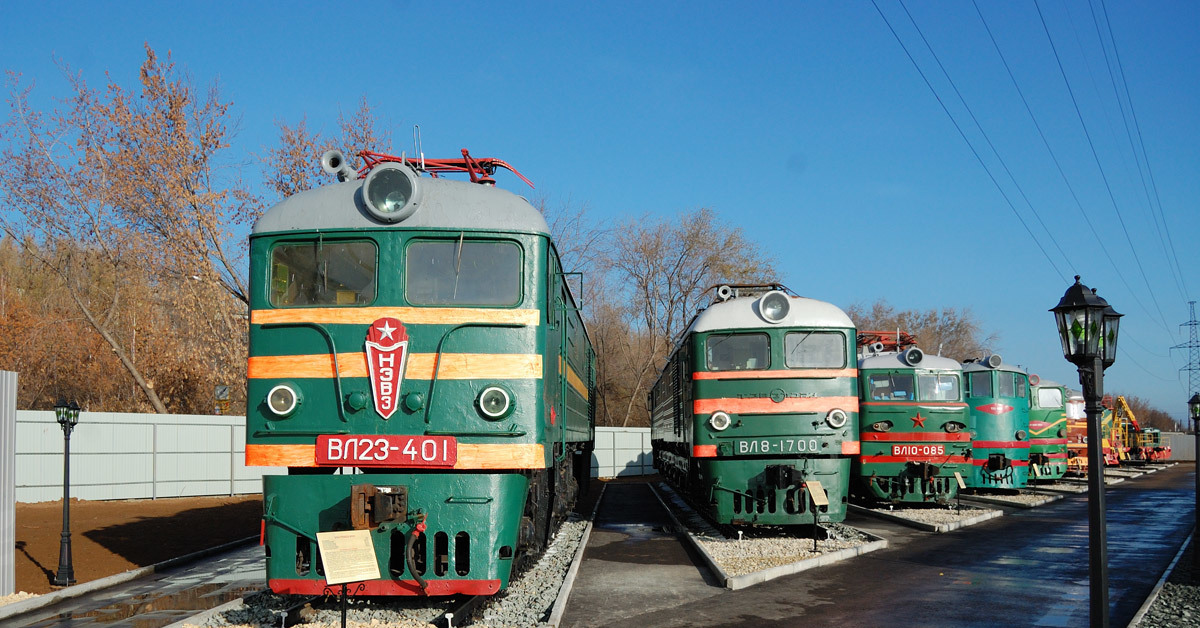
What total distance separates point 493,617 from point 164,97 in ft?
79.2

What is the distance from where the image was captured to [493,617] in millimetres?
7863

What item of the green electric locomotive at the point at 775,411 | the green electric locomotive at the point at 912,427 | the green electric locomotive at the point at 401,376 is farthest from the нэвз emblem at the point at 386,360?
the green electric locomotive at the point at 912,427

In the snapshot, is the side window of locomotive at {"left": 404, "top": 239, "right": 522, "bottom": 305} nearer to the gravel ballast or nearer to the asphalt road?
the gravel ballast

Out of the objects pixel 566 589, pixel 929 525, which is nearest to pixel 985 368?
pixel 929 525

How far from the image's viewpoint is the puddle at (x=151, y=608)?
339 inches

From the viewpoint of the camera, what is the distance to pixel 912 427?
17625mm

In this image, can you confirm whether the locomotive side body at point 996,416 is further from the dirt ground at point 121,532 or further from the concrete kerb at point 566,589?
the dirt ground at point 121,532

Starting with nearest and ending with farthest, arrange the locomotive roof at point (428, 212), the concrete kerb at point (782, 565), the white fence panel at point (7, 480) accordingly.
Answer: the locomotive roof at point (428, 212), the white fence panel at point (7, 480), the concrete kerb at point (782, 565)

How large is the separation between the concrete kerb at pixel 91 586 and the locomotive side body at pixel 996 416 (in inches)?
654

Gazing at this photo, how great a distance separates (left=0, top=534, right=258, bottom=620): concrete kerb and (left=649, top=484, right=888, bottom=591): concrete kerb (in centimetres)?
704

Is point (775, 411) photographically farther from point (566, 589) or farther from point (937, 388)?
point (937, 388)

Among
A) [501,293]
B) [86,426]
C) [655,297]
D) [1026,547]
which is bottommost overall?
[1026,547]

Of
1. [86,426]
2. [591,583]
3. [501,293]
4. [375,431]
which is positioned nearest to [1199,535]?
[591,583]

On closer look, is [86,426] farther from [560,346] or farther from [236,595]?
[560,346]
